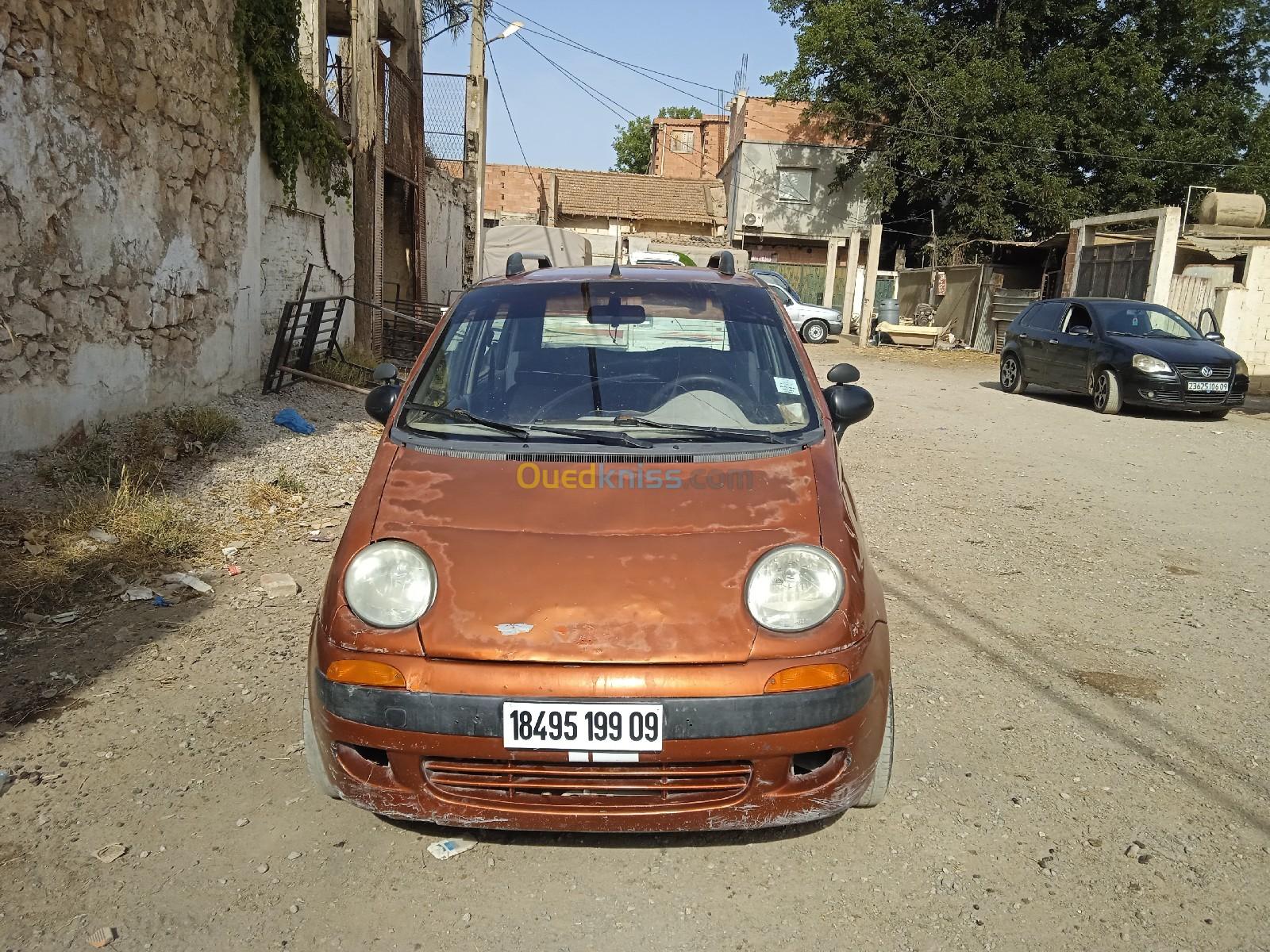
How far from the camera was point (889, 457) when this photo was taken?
9.26m

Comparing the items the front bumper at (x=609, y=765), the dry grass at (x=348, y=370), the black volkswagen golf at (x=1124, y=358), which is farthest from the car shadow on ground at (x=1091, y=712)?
the black volkswagen golf at (x=1124, y=358)

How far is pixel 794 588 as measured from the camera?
262 cm

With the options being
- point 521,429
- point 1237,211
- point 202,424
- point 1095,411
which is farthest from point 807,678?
point 1237,211

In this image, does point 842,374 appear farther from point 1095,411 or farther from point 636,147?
point 636,147

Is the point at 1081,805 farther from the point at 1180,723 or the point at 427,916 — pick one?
the point at 427,916

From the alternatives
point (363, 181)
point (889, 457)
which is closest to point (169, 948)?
point (889, 457)

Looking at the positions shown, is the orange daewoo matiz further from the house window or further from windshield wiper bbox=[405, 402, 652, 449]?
the house window

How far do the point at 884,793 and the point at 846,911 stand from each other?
1.50ft

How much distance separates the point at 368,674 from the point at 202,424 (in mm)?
5593

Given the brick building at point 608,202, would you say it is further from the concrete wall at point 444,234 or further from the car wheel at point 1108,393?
the car wheel at point 1108,393

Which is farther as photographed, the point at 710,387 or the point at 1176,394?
the point at 1176,394

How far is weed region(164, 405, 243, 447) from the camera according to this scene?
730 centimetres

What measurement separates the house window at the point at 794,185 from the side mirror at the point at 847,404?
125 ft

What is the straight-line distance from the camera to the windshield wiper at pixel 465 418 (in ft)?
10.8
